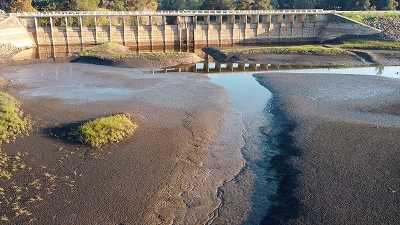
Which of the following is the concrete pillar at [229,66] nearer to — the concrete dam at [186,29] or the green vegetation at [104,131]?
the concrete dam at [186,29]

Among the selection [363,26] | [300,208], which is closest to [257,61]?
[363,26]

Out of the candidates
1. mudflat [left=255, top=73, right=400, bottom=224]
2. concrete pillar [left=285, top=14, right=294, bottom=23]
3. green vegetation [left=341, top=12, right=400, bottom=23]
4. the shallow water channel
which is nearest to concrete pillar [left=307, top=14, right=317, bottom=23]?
concrete pillar [left=285, top=14, right=294, bottom=23]

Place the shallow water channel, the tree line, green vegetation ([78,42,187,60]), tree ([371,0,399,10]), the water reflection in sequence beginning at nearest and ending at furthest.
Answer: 1. the shallow water channel
2. the water reflection
3. green vegetation ([78,42,187,60])
4. the tree line
5. tree ([371,0,399,10])

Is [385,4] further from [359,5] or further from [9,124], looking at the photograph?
[9,124]

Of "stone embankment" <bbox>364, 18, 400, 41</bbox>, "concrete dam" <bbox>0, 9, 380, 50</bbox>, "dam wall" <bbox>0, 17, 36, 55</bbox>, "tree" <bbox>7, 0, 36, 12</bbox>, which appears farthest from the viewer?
"tree" <bbox>7, 0, 36, 12</bbox>

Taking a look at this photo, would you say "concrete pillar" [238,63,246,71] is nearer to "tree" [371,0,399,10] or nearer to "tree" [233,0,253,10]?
"tree" [233,0,253,10]

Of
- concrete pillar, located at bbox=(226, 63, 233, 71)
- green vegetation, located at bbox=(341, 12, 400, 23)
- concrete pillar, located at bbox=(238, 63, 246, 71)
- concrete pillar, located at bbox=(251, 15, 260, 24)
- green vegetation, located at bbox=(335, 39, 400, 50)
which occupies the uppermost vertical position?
green vegetation, located at bbox=(341, 12, 400, 23)

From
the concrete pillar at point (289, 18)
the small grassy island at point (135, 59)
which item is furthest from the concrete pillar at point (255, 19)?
the small grassy island at point (135, 59)
